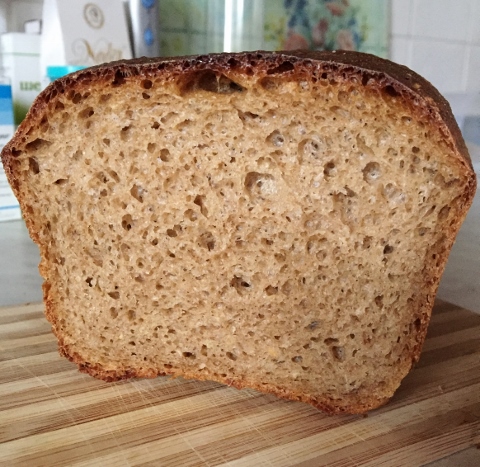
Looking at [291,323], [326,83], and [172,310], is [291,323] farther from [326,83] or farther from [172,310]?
[326,83]

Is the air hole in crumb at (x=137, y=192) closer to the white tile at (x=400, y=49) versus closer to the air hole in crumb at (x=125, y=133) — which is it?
the air hole in crumb at (x=125, y=133)

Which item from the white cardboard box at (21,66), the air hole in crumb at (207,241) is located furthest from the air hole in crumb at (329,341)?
the white cardboard box at (21,66)

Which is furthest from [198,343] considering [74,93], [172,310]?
[74,93]

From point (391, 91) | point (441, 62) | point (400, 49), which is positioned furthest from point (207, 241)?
point (441, 62)

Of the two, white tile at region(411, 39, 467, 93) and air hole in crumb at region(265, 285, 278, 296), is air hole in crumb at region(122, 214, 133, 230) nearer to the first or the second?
air hole in crumb at region(265, 285, 278, 296)

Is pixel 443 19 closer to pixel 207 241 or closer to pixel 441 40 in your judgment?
pixel 441 40

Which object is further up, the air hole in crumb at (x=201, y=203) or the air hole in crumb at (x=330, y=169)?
the air hole in crumb at (x=330, y=169)

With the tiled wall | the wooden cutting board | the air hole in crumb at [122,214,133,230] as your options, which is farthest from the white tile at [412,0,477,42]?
the air hole in crumb at [122,214,133,230]
